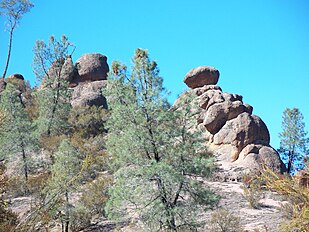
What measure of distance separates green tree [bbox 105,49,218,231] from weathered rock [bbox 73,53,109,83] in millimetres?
24742

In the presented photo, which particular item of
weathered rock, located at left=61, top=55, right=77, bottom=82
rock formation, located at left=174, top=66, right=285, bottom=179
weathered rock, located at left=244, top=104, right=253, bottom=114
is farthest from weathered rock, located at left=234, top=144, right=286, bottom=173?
weathered rock, located at left=61, top=55, right=77, bottom=82

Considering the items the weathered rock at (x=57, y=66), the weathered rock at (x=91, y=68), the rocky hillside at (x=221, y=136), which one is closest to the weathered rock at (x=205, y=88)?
the rocky hillside at (x=221, y=136)

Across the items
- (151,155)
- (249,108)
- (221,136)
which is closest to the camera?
(151,155)

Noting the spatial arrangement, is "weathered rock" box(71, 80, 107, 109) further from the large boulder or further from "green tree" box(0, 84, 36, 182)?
"green tree" box(0, 84, 36, 182)

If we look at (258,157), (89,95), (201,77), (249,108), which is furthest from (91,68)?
(258,157)

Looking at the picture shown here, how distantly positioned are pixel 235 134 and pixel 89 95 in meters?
14.4

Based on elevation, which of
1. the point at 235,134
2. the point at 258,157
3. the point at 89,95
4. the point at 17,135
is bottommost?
the point at 17,135

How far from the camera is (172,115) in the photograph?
1358 centimetres

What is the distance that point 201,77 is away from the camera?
33188 mm

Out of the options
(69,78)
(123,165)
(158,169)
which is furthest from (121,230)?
(69,78)

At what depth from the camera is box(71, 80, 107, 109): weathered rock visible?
111ft

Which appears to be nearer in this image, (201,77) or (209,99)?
(209,99)

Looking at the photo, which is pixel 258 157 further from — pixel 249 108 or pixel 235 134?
pixel 249 108

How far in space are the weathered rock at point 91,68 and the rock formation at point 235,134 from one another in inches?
502
